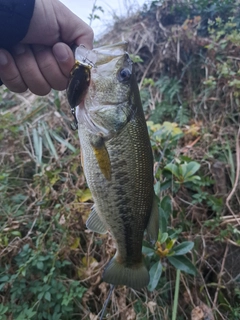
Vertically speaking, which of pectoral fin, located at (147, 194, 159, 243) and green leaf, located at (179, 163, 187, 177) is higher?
green leaf, located at (179, 163, 187, 177)

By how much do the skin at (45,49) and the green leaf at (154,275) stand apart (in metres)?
1.12

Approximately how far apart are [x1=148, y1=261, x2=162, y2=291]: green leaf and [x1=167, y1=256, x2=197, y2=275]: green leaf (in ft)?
0.29

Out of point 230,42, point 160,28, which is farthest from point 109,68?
point 160,28

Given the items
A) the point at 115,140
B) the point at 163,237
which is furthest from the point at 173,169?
the point at 115,140

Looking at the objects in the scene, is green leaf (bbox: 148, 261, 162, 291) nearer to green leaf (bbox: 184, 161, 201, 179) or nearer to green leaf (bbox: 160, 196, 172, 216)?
green leaf (bbox: 160, 196, 172, 216)

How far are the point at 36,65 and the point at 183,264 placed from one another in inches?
51.5

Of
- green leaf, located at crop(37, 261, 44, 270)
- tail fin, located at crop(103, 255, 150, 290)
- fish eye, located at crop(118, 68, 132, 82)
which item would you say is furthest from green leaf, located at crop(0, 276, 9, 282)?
fish eye, located at crop(118, 68, 132, 82)

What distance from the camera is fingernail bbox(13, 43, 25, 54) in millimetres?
1417

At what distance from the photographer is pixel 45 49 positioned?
146 centimetres

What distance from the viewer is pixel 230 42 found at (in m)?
3.48

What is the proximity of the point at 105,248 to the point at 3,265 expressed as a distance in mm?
680

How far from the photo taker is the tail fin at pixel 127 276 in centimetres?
155

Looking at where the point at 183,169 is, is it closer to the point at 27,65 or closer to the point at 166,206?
the point at 166,206

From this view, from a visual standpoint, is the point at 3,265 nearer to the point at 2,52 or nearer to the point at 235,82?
the point at 2,52
